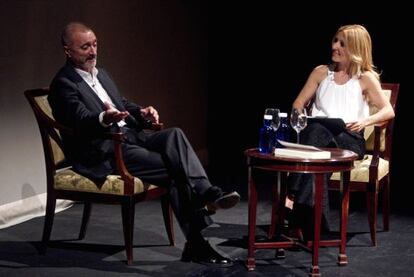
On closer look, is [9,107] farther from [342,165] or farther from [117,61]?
[342,165]

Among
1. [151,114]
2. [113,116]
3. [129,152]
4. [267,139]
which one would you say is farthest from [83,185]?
[267,139]

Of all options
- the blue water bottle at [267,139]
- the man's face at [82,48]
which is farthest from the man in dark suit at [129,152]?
the blue water bottle at [267,139]

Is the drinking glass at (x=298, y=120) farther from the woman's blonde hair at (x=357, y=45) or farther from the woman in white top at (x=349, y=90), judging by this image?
the woman's blonde hair at (x=357, y=45)

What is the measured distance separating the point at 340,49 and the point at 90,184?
5.51 ft

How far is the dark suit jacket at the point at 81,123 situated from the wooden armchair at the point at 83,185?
52mm

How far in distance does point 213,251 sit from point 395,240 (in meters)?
1.18

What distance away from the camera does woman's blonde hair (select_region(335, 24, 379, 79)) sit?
492 cm

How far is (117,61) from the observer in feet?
20.5

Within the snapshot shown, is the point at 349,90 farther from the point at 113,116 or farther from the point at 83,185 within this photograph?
the point at 83,185

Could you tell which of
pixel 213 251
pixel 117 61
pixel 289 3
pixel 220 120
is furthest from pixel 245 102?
pixel 213 251

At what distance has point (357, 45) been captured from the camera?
4926 millimetres

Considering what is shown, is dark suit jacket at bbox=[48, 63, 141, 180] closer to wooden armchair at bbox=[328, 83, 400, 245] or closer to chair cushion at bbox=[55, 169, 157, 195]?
chair cushion at bbox=[55, 169, 157, 195]

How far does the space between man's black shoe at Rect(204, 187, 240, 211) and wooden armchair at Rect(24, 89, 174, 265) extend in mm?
348

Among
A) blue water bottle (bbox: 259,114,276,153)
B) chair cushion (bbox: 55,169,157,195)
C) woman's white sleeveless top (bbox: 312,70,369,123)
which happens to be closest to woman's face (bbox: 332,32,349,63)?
woman's white sleeveless top (bbox: 312,70,369,123)
